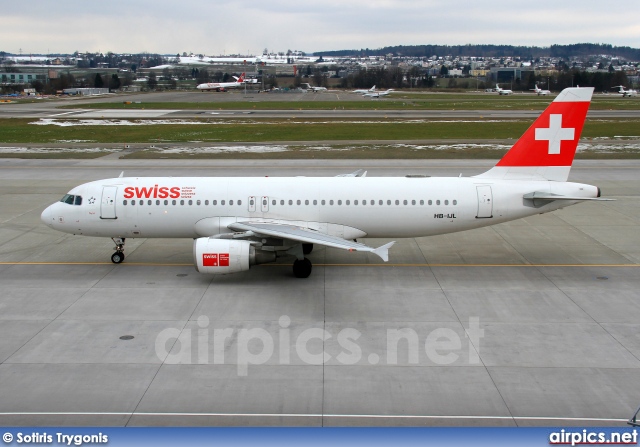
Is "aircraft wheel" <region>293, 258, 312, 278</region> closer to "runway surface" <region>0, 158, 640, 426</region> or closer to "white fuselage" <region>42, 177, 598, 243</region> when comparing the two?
"runway surface" <region>0, 158, 640, 426</region>

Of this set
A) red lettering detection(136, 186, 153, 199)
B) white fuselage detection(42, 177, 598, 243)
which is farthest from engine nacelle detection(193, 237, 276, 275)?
red lettering detection(136, 186, 153, 199)

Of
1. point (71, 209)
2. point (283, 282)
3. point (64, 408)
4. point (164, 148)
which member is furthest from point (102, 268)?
point (164, 148)

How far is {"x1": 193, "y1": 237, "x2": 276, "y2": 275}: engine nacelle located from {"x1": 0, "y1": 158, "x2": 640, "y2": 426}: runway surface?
894 mm

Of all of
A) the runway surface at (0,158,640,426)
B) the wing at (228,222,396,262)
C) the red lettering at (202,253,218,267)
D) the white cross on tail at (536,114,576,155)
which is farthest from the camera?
the white cross on tail at (536,114,576,155)

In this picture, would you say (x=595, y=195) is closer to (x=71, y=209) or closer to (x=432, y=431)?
(x=432, y=431)

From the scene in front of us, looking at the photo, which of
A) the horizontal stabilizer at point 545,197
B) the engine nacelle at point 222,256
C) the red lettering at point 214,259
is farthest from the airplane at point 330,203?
the red lettering at point 214,259

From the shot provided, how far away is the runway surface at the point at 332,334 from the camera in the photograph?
595 inches

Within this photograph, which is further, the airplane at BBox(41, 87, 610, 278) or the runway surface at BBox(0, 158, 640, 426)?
the airplane at BBox(41, 87, 610, 278)

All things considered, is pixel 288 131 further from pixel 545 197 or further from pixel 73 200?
pixel 545 197

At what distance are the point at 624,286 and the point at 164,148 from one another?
47121 millimetres

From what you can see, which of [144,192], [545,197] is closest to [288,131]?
[144,192]

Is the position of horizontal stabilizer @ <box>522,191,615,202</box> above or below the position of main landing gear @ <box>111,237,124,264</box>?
above

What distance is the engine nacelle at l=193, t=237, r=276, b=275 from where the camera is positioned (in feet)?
77.5

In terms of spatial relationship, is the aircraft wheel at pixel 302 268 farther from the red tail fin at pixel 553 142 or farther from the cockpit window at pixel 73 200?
the cockpit window at pixel 73 200
